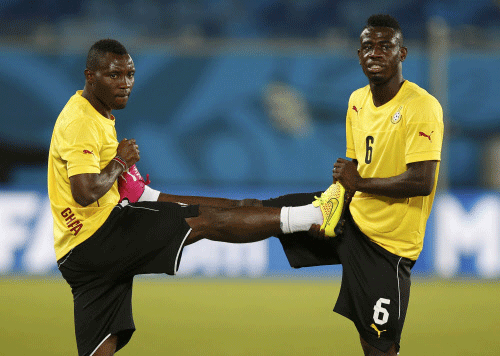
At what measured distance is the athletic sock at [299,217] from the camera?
4.23 meters

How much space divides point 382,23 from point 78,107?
6.30ft

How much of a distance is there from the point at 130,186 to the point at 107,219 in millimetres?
592

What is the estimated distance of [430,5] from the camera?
16.0m

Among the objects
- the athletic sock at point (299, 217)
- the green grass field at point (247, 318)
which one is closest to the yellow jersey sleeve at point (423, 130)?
the athletic sock at point (299, 217)

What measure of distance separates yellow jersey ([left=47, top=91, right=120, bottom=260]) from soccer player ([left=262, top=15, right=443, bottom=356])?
1.12 meters

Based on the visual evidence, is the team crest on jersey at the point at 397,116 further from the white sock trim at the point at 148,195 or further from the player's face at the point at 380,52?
the white sock trim at the point at 148,195

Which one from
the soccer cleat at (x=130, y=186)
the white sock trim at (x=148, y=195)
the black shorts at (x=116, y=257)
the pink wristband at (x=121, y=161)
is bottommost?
the black shorts at (x=116, y=257)

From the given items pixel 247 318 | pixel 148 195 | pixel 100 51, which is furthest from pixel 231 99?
pixel 100 51

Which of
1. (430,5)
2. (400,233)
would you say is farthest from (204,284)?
(430,5)

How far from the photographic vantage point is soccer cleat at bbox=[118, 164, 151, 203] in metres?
4.75

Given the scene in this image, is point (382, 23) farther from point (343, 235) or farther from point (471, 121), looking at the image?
point (471, 121)

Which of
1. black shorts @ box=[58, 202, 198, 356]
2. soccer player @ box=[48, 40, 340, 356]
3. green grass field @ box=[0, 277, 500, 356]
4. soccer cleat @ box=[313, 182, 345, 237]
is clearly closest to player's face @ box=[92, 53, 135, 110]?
soccer player @ box=[48, 40, 340, 356]

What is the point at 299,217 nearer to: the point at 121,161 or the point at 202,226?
the point at 202,226

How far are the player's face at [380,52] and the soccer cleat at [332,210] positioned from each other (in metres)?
0.75
